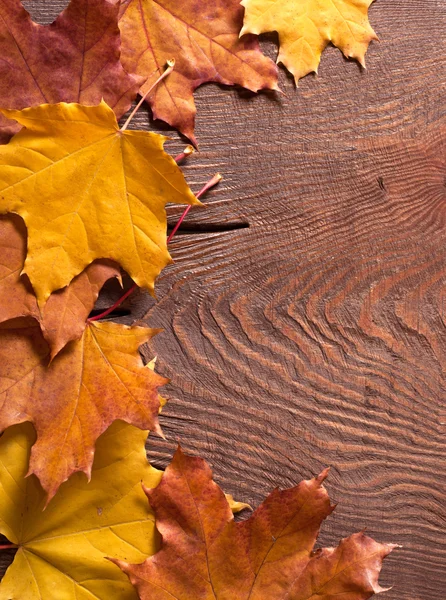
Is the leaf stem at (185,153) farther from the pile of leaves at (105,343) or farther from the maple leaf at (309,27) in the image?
the maple leaf at (309,27)

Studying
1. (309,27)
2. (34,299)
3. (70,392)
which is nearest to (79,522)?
(70,392)

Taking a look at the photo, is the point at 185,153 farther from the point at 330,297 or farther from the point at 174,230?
the point at 330,297

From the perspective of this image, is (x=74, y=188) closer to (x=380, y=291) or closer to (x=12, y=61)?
(x=12, y=61)

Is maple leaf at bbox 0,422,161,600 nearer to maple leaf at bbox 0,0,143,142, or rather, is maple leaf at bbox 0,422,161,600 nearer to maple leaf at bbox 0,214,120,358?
maple leaf at bbox 0,214,120,358

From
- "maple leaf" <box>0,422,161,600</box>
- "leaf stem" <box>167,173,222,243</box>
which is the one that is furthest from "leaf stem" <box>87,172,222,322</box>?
"maple leaf" <box>0,422,161,600</box>

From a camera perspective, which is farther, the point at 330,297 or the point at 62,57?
the point at 330,297

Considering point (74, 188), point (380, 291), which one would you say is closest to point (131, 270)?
point (74, 188)
